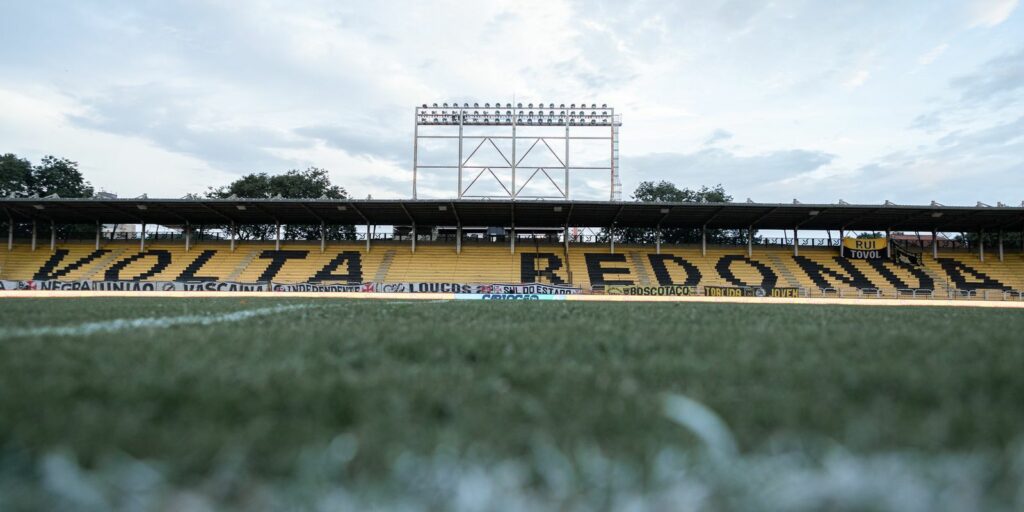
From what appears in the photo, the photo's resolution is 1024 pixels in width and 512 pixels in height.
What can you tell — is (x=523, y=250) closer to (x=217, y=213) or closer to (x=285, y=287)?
(x=285, y=287)

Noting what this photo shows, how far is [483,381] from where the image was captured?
76.4 inches

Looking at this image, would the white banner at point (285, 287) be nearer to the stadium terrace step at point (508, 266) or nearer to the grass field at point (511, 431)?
the stadium terrace step at point (508, 266)

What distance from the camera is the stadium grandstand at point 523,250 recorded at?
2597 centimetres

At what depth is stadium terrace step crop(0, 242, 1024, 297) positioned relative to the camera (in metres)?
26.5

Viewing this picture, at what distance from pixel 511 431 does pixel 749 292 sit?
24790 mm

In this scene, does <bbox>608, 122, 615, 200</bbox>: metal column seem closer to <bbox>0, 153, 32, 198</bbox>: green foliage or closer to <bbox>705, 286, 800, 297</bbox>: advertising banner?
<bbox>705, 286, 800, 297</bbox>: advertising banner

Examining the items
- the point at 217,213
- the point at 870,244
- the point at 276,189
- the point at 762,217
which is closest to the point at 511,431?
the point at 762,217

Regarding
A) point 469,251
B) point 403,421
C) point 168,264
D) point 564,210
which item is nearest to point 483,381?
point 403,421

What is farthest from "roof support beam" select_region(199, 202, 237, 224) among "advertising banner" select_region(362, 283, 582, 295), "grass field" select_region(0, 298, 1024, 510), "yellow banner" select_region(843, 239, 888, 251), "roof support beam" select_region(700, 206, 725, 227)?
"yellow banner" select_region(843, 239, 888, 251)

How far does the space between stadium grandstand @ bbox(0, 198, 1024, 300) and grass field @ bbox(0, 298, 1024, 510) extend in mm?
21341

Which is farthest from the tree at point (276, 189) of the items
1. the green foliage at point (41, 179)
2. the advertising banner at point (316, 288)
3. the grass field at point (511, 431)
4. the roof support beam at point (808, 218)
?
the grass field at point (511, 431)

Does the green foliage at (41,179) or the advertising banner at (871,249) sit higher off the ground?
the green foliage at (41,179)

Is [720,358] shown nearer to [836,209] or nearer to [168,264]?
[836,209]

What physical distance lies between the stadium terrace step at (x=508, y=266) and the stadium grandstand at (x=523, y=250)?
10 cm
